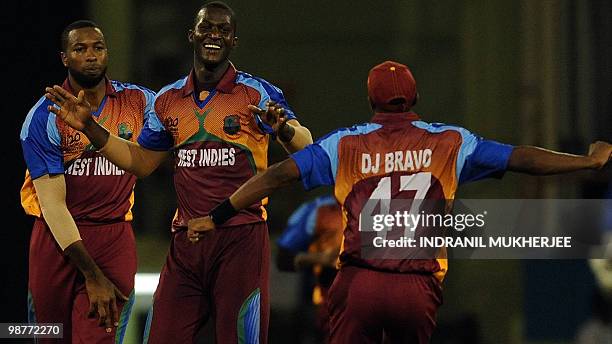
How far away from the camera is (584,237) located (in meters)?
10.9

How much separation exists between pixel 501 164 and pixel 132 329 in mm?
5247

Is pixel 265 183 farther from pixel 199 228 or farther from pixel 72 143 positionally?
pixel 72 143

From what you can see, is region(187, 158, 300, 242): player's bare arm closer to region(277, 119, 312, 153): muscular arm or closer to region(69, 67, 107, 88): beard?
region(277, 119, 312, 153): muscular arm

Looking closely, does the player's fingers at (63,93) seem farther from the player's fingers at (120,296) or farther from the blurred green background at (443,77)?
the blurred green background at (443,77)

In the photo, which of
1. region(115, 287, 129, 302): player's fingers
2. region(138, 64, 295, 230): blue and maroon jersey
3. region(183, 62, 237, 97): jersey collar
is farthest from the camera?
region(115, 287, 129, 302): player's fingers

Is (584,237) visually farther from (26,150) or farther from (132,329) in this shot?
(26,150)

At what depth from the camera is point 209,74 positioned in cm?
769

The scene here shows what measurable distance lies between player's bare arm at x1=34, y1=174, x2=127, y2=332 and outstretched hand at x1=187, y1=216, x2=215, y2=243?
809mm

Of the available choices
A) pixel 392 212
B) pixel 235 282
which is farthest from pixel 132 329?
pixel 392 212

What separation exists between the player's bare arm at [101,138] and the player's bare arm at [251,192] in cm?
71

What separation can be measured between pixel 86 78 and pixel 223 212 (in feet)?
4.38

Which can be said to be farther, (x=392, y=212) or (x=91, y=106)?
(x=91, y=106)

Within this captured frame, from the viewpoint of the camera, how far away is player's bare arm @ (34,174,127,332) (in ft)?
25.6

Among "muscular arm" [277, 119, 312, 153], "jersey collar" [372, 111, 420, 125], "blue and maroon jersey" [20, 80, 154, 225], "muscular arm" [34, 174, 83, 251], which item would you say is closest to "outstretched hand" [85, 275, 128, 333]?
"muscular arm" [34, 174, 83, 251]
